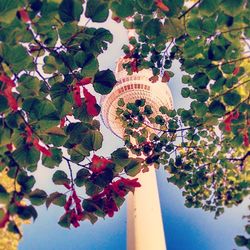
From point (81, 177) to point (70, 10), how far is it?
1.82 meters

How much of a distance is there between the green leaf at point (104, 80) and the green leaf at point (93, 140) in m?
0.54

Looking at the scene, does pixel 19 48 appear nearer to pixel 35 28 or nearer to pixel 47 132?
pixel 35 28

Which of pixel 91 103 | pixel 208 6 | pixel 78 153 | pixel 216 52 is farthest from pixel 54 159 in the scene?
pixel 208 6

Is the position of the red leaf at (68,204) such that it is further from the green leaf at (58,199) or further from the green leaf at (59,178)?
the green leaf at (59,178)

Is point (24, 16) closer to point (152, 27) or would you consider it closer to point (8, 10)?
point (8, 10)

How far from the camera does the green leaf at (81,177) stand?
3.20 metres

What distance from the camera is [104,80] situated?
3020 millimetres

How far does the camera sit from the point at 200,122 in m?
5.78

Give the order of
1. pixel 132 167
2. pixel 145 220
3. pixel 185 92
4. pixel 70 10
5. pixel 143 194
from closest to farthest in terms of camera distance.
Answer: pixel 70 10
pixel 132 167
pixel 185 92
pixel 145 220
pixel 143 194

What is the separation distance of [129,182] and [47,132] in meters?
1.15

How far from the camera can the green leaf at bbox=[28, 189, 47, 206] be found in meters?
2.62

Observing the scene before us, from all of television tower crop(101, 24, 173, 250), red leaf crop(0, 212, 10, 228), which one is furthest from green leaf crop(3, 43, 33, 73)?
television tower crop(101, 24, 173, 250)

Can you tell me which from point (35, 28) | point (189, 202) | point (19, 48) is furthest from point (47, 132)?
point (189, 202)

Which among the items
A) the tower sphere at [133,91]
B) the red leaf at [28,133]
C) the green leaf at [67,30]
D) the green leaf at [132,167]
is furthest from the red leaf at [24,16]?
the tower sphere at [133,91]
